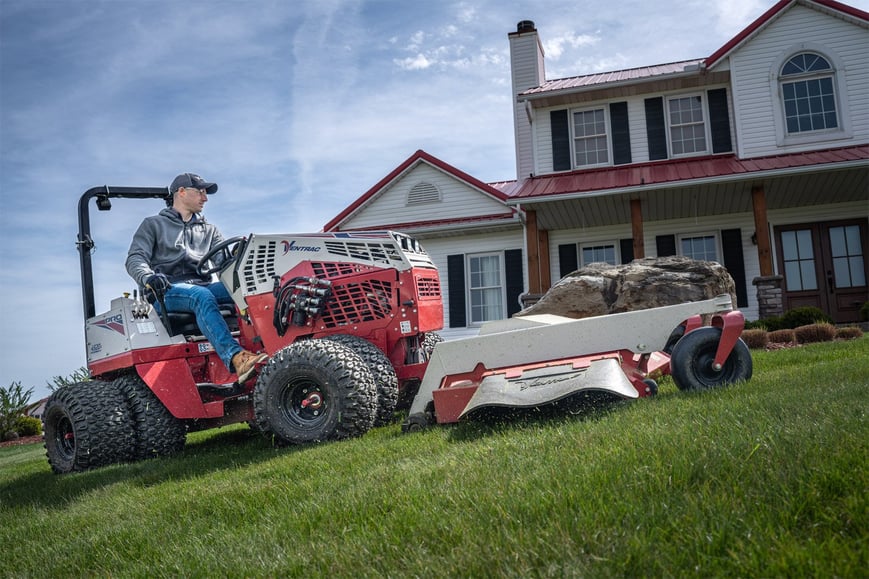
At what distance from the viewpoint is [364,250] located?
5.90 meters

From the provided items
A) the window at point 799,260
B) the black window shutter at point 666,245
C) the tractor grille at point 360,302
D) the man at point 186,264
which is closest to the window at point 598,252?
the black window shutter at point 666,245

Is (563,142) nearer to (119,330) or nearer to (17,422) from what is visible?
(119,330)

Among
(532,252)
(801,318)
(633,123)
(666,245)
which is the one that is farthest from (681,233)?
(801,318)

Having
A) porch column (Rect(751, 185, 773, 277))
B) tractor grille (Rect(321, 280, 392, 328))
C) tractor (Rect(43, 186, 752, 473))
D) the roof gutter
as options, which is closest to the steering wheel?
tractor (Rect(43, 186, 752, 473))

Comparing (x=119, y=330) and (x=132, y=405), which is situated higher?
(x=119, y=330)

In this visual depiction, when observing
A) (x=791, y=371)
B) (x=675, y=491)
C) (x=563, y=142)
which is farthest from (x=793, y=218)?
(x=675, y=491)

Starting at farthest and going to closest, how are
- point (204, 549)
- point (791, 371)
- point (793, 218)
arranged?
point (793, 218) → point (791, 371) → point (204, 549)

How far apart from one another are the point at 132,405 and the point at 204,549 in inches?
141

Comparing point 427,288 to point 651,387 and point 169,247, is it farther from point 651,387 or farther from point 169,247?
point 169,247

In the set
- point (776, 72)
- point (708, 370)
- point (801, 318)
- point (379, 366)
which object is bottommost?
point (708, 370)

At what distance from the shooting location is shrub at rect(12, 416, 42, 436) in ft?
55.0

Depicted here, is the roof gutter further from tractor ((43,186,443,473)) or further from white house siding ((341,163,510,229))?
tractor ((43,186,443,473))

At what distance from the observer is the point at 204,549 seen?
120 inches

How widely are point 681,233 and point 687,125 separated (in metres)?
2.41
